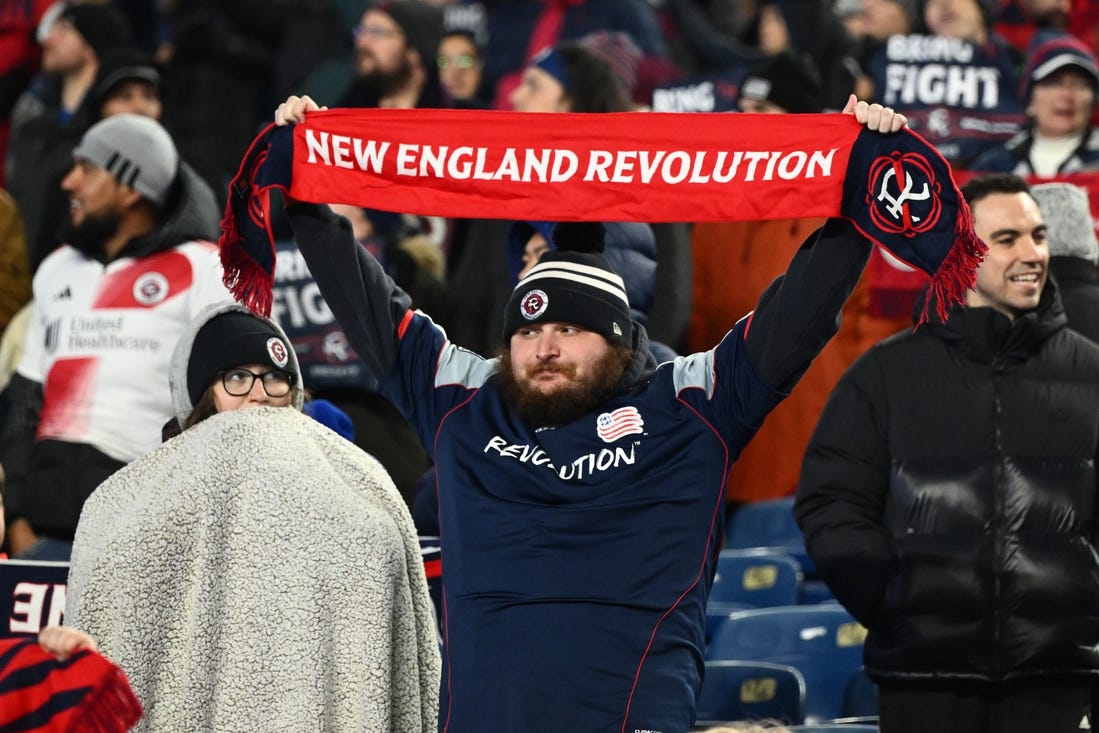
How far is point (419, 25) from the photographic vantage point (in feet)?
31.5

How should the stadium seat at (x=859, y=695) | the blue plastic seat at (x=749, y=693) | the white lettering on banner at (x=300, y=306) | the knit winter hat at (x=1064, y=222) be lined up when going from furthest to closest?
the white lettering on banner at (x=300, y=306)
the knit winter hat at (x=1064, y=222)
the stadium seat at (x=859, y=695)
the blue plastic seat at (x=749, y=693)

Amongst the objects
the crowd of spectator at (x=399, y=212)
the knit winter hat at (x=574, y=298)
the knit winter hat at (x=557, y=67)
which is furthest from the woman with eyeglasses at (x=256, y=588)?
the knit winter hat at (x=557, y=67)

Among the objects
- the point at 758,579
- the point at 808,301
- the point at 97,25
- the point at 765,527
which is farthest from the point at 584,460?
the point at 97,25

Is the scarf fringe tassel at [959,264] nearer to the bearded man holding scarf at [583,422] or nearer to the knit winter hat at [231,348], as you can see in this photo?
the bearded man holding scarf at [583,422]

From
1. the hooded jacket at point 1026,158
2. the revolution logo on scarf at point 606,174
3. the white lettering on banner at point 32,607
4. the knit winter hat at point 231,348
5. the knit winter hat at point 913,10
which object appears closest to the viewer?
the revolution logo on scarf at point 606,174

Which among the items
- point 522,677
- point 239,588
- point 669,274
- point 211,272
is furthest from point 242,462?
point 669,274

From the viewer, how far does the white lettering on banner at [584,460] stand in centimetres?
491

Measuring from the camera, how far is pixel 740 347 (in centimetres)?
491

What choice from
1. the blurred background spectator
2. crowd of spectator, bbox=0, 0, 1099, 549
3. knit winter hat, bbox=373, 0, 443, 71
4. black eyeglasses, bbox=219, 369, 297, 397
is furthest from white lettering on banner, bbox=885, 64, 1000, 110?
black eyeglasses, bbox=219, 369, 297, 397

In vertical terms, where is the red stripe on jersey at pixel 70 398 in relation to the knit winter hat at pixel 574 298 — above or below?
above

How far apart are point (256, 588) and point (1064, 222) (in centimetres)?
314

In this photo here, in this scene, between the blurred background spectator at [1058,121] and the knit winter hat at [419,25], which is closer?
the blurred background spectator at [1058,121]

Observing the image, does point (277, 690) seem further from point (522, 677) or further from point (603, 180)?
point (603, 180)

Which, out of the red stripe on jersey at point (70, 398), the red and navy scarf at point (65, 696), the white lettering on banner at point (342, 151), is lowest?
the red and navy scarf at point (65, 696)
